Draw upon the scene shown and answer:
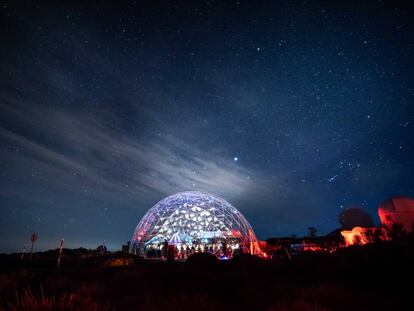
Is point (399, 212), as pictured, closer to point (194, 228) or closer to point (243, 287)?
point (194, 228)

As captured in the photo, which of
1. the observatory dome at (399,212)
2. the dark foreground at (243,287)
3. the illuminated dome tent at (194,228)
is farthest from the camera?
the observatory dome at (399,212)

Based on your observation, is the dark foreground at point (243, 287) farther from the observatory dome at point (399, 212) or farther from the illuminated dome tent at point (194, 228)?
the observatory dome at point (399, 212)

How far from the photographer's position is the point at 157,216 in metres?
38.2

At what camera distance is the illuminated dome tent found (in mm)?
33281

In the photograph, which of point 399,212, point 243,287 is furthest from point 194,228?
point 399,212

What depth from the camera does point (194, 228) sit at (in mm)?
34562

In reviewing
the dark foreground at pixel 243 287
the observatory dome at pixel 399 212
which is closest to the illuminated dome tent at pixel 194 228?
the dark foreground at pixel 243 287

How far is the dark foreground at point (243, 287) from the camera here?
5.75 meters

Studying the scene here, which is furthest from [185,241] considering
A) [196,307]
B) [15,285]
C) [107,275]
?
[196,307]

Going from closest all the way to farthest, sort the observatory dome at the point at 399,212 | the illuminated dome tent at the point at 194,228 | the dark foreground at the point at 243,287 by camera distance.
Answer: the dark foreground at the point at 243,287
the illuminated dome tent at the point at 194,228
the observatory dome at the point at 399,212

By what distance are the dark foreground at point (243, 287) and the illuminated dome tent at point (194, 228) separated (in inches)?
693

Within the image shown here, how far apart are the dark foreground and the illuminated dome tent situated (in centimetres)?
1761

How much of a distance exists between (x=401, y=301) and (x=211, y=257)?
1161 cm

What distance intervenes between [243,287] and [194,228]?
85.4 ft
